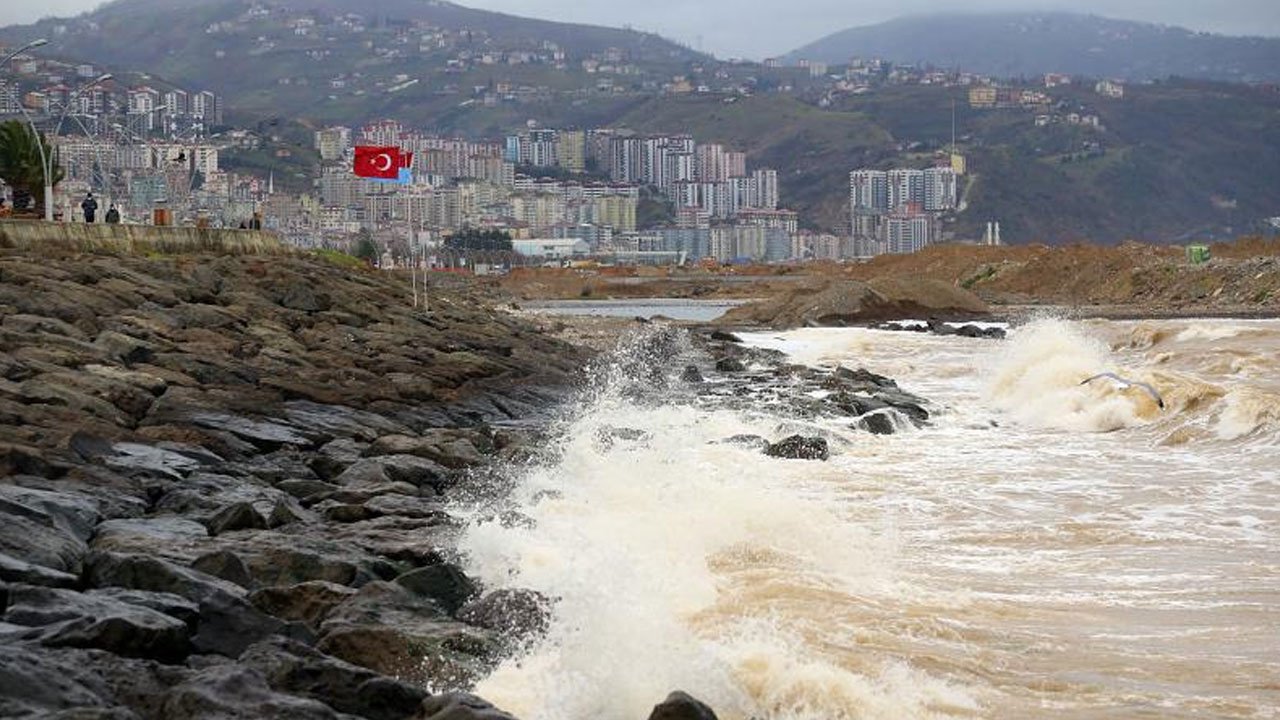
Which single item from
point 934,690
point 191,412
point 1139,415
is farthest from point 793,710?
point 1139,415

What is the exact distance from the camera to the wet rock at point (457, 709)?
736 centimetres

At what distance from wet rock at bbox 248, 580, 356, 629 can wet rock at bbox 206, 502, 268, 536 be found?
216cm

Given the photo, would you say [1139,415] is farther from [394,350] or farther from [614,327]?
[614,327]

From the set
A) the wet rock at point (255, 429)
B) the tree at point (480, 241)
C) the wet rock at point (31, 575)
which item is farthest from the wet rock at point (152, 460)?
the tree at point (480, 241)

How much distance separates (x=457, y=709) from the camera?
7387 mm

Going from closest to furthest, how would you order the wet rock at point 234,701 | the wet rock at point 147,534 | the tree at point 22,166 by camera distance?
A: the wet rock at point 234,701, the wet rock at point 147,534, the tree at point 22,166

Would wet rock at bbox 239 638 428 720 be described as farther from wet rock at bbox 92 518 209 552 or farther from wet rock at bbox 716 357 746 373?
wet rock at bbox 716 357 746 373

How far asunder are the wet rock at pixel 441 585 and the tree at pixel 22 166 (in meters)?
32.8

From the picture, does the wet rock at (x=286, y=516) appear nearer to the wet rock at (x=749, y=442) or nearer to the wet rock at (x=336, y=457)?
the wet rock at (x=336, y=457)

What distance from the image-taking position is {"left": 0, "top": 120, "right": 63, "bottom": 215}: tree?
40.8 m

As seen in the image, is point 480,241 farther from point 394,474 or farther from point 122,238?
point 394,474

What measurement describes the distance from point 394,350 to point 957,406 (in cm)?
917

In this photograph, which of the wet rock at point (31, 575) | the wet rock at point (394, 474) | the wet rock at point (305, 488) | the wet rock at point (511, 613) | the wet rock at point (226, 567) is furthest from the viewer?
the wet rock at point (394, 474)

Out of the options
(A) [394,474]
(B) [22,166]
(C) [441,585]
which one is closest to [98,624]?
(C) [441,585]
